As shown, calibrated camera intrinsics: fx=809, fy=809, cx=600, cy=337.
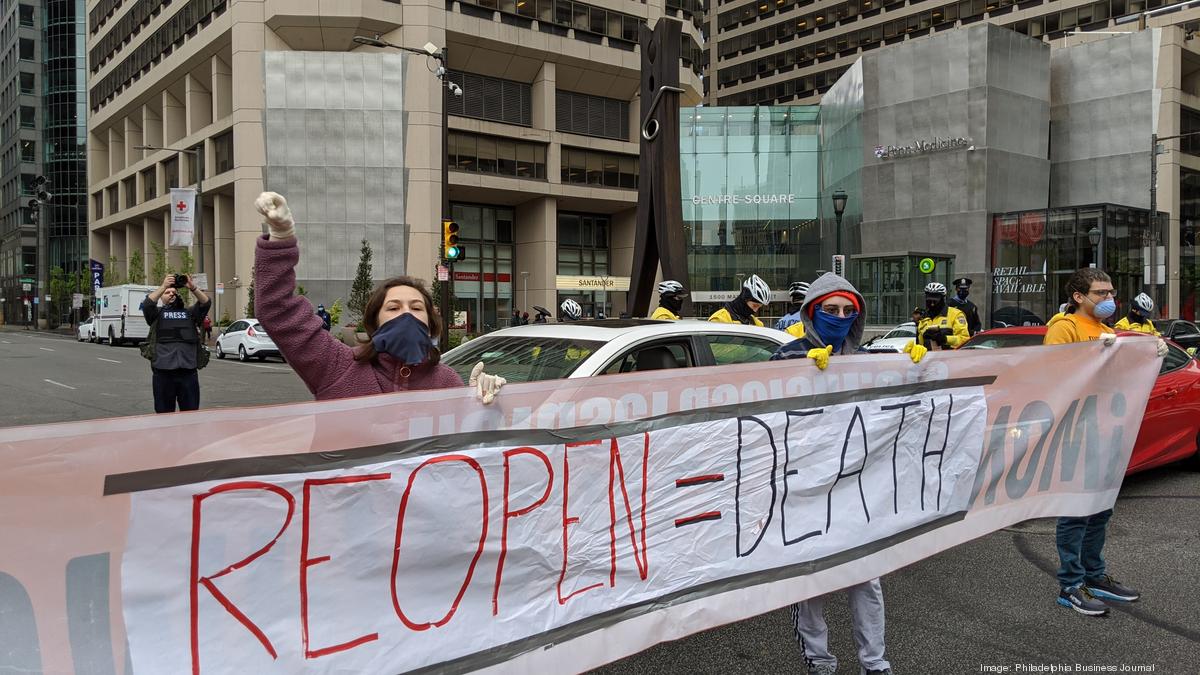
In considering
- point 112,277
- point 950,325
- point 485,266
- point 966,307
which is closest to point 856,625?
point 950,325

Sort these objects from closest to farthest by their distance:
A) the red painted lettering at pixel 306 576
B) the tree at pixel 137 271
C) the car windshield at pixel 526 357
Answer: the red painted lettering at pixel 306 576 < the car windshield at pixel 526 357 < the tree at pixel 137 271

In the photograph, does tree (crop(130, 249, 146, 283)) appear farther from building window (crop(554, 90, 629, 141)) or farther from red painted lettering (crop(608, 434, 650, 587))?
red painted lettering (crop(608, 434, 650, 587))

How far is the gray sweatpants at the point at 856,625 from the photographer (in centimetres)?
326

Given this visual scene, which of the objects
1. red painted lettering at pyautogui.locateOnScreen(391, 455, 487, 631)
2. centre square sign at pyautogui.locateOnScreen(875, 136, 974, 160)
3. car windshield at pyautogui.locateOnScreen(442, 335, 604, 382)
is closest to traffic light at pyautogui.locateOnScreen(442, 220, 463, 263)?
car windshield at pyautogui.locateOnScreen(442, 335, 604, 382)

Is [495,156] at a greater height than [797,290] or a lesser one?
greater

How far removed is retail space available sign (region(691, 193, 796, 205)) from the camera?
46.4m

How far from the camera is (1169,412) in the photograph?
23.0 ft

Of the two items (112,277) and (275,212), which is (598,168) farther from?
(275,212)

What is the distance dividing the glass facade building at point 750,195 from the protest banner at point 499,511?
141 feet

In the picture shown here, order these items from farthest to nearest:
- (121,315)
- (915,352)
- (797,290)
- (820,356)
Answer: (121,315)
(797,290)
(915,352)
(820,356)

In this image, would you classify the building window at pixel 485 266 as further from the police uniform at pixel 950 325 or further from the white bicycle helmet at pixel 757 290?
the white bicycle helmet at pixel 757 290

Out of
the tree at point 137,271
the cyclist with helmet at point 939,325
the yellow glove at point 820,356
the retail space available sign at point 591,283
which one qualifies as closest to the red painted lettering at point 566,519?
the yellow glove at point 820,356

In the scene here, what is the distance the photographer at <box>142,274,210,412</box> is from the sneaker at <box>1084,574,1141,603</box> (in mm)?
7564

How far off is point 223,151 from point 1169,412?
152ft
